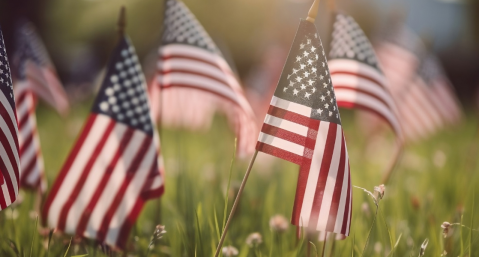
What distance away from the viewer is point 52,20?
12.1 metres

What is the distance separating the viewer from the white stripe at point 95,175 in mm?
2229

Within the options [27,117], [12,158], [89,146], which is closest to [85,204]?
[89,146]

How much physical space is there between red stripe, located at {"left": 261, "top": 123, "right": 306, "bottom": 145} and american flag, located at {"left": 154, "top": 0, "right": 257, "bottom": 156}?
2.65ft

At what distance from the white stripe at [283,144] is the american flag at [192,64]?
813mm

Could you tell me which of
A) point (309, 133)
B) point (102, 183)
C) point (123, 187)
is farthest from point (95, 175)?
point (309, 133)

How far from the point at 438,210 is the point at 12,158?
9.20 feet

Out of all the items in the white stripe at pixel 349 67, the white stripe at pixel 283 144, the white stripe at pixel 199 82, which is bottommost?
the white stripe at pixel 283 144

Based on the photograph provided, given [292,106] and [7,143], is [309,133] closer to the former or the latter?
[292,106]

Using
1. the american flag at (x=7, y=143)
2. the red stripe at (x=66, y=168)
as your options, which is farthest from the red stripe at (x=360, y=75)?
the american flag at (x=7, y=143)

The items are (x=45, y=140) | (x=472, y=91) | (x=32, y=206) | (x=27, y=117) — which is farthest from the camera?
(x=472, y=91)

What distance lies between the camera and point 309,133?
1.79 meters

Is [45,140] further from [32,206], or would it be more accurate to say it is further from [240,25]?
[240,25]

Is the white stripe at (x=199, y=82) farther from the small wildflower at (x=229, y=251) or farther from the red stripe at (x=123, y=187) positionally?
the small wildflower at (x=229, y=251)

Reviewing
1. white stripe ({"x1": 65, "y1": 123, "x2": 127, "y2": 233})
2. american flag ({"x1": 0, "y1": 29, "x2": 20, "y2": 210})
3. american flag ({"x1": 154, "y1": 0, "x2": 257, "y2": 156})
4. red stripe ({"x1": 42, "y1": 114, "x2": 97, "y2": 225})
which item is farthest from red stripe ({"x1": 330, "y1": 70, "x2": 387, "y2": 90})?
american flag ({"x1": 0, "y1": 29, "x2": 20, "y2": 210})
